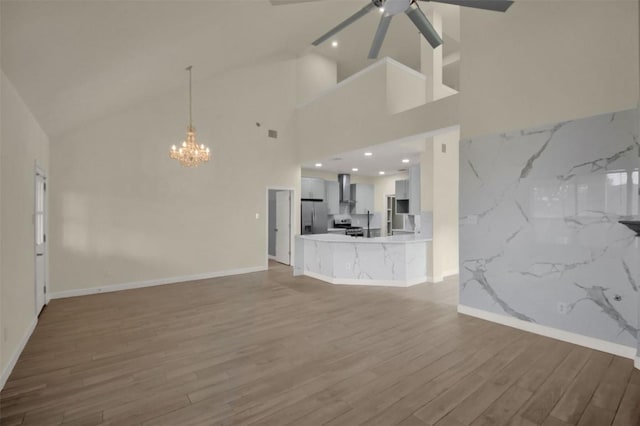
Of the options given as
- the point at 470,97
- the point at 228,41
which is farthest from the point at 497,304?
the point at 228,41

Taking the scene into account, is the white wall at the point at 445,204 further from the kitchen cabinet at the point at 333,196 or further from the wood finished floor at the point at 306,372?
the kitchen cabinet at the point at 333,196

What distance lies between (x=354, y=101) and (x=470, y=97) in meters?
2.50

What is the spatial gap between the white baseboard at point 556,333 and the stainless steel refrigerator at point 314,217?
5144 millimetres

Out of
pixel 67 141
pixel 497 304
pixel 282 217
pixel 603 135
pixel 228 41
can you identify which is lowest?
pixel 497 304

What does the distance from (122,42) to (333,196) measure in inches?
286

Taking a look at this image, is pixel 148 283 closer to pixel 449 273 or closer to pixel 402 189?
pixel 449 273

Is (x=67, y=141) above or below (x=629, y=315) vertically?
above

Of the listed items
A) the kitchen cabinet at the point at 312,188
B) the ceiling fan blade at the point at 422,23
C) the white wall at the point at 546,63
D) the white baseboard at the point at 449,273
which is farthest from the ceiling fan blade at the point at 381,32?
the kitchen cabinet at the point at 312,188

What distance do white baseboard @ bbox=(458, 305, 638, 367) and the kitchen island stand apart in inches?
60.1

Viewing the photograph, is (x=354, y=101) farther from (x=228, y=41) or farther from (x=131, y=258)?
(x=131, y=258)

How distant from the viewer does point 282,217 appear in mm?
8219

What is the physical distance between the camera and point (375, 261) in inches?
223

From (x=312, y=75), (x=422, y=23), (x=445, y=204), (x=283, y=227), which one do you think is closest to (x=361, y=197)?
(x=283, y=227)

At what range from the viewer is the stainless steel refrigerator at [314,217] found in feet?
28.4
